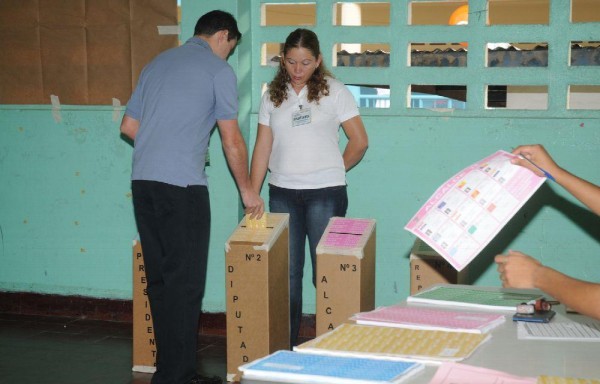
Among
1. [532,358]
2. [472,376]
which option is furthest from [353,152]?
[472,376]

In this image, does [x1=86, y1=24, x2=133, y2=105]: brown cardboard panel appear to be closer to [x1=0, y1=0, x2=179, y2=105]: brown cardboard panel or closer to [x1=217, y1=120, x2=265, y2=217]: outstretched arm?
[x1=0, y1=0, x2=179, y2=105]: brown cardboard panel

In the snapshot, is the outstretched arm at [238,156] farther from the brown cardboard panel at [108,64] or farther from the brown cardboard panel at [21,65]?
the brown cardboard panel at [21,65]

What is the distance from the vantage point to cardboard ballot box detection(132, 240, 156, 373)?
392 centimetres

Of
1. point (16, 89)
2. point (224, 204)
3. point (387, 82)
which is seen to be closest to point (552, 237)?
point (387, 82)

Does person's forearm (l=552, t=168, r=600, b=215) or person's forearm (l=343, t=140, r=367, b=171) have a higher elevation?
person's forearm (l=343, t=140, r=367, b=171)

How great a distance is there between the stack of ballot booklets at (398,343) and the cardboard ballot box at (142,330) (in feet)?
7.28

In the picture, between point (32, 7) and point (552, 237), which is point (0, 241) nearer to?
point (32, 7)

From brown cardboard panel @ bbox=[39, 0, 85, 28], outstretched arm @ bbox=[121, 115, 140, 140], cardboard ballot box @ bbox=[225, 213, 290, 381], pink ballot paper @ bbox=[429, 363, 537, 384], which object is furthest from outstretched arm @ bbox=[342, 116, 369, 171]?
pink ballot paper @ bbox=[429, 363, 537, 384]

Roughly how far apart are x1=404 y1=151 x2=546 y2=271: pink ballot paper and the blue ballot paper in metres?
0.35

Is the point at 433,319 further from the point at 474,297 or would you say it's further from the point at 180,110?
the point at 180,110

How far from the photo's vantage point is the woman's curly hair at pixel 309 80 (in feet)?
12.1

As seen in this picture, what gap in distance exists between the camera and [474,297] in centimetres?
227

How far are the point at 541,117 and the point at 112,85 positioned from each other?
7.88ft

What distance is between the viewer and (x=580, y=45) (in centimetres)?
403
